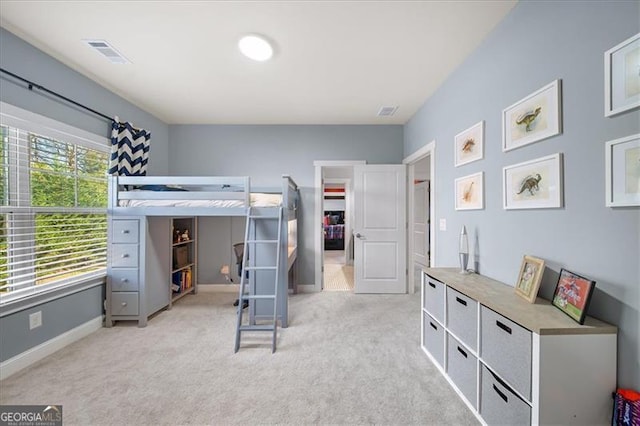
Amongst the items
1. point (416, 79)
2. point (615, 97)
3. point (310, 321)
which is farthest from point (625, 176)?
point (310, 321)

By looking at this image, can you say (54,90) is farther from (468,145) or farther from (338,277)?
(338,277)

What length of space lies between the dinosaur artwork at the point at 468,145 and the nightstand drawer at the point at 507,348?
1310 mm

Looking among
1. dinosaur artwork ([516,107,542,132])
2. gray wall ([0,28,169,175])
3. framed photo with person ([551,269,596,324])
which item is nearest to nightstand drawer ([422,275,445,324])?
framed photo with person ([551,269,596,324])

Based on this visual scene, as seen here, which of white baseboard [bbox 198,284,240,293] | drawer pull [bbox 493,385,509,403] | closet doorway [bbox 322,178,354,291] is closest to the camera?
drawer pull [bbox 493,385,509,403]

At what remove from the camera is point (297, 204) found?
13.0 ft

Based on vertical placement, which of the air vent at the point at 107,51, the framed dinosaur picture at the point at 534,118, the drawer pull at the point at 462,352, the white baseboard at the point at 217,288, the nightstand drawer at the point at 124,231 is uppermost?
the air vent at the point at 107,51

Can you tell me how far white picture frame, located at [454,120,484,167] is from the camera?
1977 mm

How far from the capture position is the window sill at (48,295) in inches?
72.3

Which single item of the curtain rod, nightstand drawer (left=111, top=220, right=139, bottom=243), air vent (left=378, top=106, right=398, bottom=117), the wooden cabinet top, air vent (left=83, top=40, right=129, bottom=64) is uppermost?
air vent (left=378, top=106, right=398, bottom=117)

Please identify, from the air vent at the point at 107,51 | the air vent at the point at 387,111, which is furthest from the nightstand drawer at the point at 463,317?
the air vent at the point at 107,51

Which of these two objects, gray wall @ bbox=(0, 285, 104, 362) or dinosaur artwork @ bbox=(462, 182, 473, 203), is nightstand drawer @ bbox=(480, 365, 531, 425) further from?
gray wall @ bbox=(0, 285, 104, 362)

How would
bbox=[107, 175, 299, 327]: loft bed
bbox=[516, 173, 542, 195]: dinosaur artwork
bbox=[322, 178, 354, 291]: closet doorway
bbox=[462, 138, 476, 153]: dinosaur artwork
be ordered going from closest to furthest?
bbox=[516, 173, 542, 195]: dinosaur artwork, bbox=[462, 138, 476, 153]: dinosaur artwork, bbox=[107, 175, 299, 327]: loft bed, bbox=[322, 178, 354, 291]: closet doorway

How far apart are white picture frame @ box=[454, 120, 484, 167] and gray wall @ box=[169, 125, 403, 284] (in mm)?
1659

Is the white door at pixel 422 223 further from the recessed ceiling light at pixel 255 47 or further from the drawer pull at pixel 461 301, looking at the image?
the recessed ceiling light at pixel 255 47
